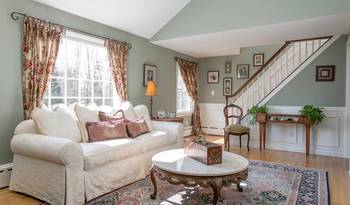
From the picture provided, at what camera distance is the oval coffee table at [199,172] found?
2.16m

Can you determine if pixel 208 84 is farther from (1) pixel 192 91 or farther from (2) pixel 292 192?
(2) pixel 292 192

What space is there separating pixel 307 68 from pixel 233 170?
3.70 m

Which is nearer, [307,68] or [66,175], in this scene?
[66,175]

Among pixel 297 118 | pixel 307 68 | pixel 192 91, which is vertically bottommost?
pixel 297 118

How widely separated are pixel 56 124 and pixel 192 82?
4321 millimetres

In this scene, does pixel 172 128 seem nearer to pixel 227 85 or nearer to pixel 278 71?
pixel 278 71

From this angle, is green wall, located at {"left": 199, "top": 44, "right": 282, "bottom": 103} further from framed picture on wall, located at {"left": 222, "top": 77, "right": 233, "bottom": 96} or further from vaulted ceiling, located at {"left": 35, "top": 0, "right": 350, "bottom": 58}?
vaulted ceiling, located at {"left": 35, "top": 0, "right": 350, "bottom": 58}

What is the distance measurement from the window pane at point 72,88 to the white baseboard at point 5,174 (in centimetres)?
127

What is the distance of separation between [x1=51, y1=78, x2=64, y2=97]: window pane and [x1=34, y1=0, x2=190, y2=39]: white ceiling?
1.03 m

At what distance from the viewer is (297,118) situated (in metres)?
4.91

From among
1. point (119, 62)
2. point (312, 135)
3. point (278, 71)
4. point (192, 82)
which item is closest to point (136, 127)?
point (119, 62)

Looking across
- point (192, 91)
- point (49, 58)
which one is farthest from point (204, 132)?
point (49, 58)

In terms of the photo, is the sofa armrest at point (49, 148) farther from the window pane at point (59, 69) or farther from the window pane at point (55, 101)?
the window pane at point (59, 69)

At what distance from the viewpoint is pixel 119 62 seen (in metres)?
4.36
